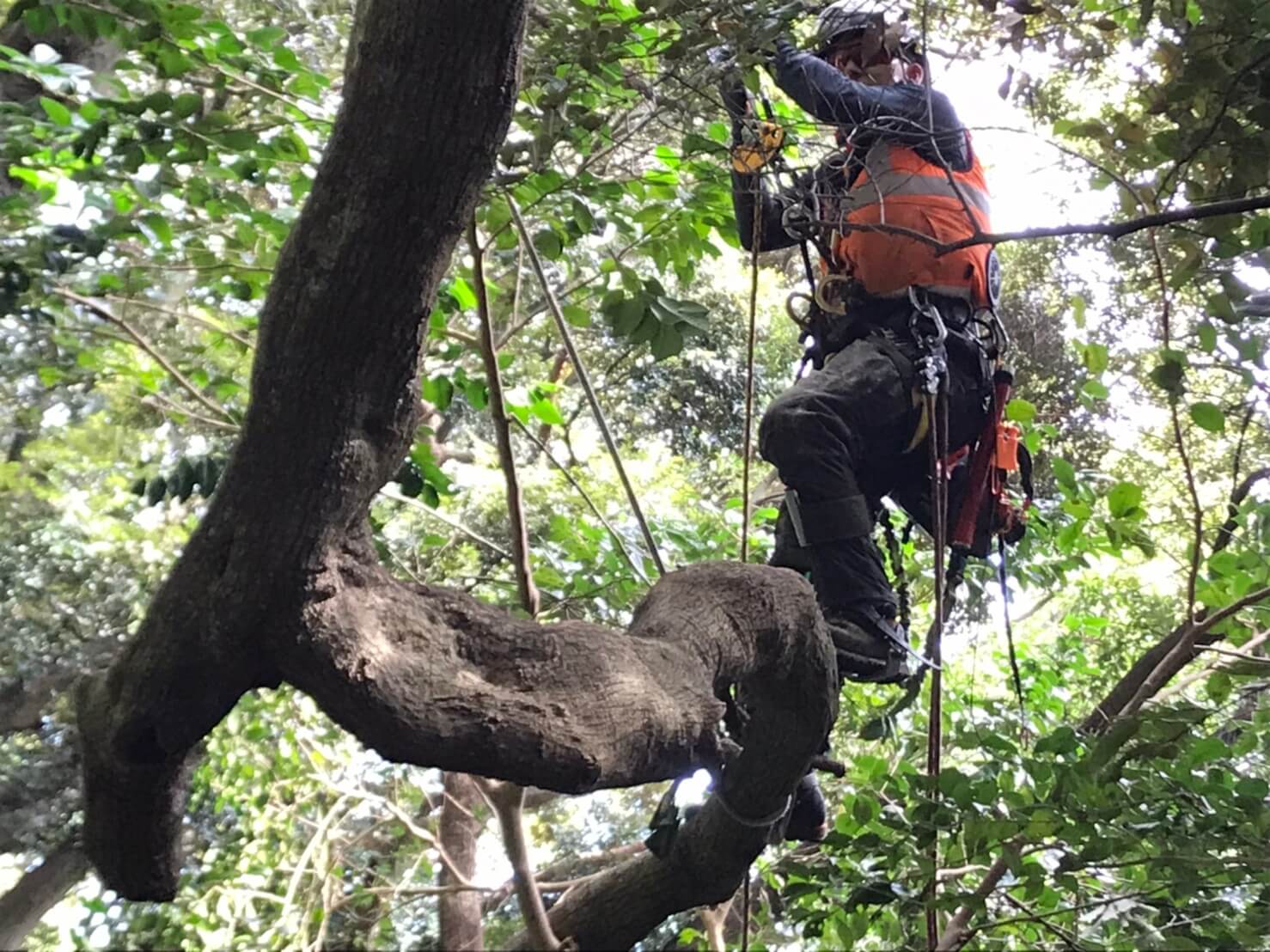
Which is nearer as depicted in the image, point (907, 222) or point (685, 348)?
point (907, 222)

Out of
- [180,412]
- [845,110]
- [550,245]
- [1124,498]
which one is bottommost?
[180,412]

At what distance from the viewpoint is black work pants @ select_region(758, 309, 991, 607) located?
223 centimetres

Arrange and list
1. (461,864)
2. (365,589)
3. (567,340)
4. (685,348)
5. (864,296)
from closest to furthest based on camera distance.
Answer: (365,589) → (567,340) → (864,296) → (685,348) → (461,864)

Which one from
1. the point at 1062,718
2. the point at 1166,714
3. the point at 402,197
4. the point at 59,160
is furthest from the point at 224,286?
the point at 1062,718

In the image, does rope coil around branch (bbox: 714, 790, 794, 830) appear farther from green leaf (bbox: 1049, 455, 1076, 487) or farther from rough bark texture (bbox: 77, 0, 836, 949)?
green leaf (bbox: 1049, 455, 1076, 487)

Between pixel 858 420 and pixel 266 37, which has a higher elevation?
pixel 266 37

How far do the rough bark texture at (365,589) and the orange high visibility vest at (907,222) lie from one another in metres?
1.31

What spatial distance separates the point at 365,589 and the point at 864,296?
1.58 meters

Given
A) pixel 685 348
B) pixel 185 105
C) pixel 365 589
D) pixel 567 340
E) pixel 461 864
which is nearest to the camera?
pixel 365 589

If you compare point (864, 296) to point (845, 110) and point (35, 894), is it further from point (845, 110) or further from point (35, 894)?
point (35, 894)

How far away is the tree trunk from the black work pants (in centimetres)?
361

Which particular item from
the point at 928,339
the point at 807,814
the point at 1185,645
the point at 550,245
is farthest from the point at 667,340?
the point at 1185,645

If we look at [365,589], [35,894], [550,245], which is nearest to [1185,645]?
[550,245]

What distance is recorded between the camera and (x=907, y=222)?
2.37 meters
